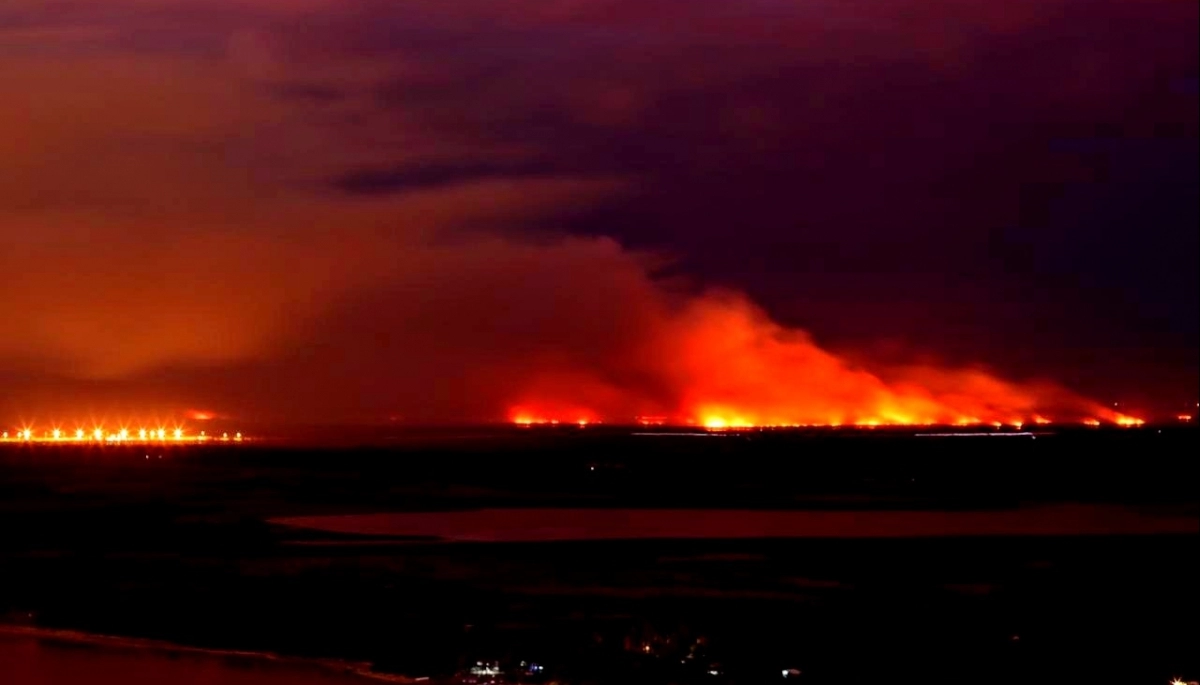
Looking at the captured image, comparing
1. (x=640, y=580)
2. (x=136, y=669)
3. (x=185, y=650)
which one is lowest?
(x=136, y=669)

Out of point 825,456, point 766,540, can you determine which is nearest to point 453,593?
point 766,540

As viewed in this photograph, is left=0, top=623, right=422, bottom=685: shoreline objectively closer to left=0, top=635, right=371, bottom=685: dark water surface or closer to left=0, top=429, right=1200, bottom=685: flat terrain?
left=0, top=635, right=371, bottom=685: dark water surface

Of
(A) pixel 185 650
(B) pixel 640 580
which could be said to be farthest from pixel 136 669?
(B) pixel 640 580

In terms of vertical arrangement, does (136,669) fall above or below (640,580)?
below

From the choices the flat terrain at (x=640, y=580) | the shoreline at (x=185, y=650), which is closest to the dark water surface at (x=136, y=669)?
the shoreline at (x=185, y=650)

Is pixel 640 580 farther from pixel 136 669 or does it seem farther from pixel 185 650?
pixel 136 669

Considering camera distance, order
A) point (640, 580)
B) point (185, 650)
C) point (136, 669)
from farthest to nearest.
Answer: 1. point (640, 580)
2. point (185, 650)
3. point (136, 669)

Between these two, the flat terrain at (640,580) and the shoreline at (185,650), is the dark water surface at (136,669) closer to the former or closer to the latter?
the shoreline at (185,650)
